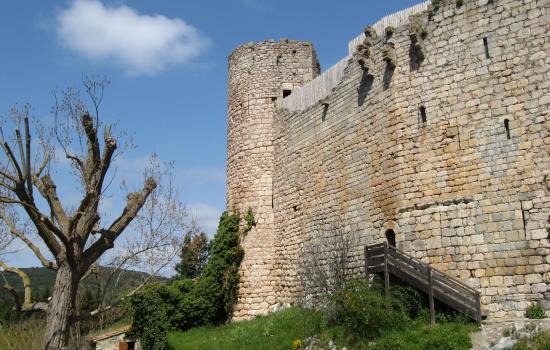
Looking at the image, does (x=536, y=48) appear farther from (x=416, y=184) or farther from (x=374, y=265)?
(x=374, y=265)

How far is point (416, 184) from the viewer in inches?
517

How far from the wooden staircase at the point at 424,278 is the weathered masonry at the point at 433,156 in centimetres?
62

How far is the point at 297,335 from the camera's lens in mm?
13219

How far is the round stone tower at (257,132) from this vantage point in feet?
59.9

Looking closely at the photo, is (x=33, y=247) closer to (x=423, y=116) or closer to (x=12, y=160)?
(x=12, y=160)

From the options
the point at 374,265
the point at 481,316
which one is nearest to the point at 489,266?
the point at 481,316

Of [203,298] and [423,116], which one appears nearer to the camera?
[423,116]

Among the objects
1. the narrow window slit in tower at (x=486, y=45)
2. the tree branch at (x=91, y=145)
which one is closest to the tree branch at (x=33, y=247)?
the tree branch at (x=91, y=145)

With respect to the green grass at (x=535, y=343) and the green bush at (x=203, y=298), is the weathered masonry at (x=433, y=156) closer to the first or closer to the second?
the green bush at (x=203, y=298)

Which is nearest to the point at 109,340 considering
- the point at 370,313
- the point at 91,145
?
the point at 91,145

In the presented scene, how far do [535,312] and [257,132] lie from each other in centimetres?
1145

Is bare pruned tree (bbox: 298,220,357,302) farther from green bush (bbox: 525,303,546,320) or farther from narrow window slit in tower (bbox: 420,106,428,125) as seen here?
green bush (bbox: 525,303,546,320)

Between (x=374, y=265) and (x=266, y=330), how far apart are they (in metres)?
3.69

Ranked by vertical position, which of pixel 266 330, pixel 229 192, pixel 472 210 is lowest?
pixel 266 330
